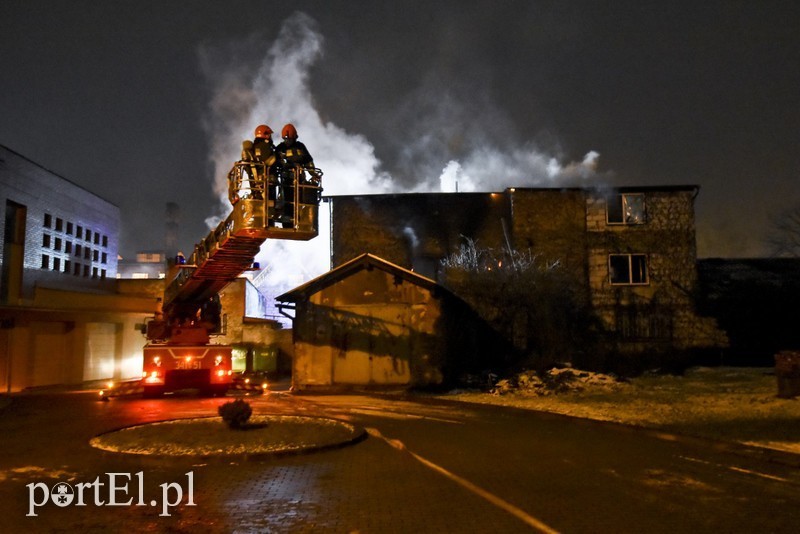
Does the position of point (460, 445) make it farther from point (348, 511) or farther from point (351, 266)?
point (351, 266)

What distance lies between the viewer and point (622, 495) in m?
7.36

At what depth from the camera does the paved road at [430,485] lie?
6.28 metres

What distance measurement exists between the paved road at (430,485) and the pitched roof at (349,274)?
9.91m

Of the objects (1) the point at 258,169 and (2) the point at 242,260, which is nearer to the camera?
(1) the point at 258,169

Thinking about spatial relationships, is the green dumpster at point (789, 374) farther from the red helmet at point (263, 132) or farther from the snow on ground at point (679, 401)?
the red helmet at point (263, 132)

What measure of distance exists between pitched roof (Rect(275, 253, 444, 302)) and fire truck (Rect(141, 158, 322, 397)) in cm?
305

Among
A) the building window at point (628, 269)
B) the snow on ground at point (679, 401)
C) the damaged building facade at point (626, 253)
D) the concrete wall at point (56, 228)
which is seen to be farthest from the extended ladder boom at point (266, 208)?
the concrete wall at point (56, 228)

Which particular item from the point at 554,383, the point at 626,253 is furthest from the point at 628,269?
the point at 554,383

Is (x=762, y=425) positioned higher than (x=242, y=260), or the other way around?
(x=242, y=260)

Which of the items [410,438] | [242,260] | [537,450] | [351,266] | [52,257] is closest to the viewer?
[537,450]

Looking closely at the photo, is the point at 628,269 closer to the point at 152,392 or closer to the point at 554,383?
the point at 554,383

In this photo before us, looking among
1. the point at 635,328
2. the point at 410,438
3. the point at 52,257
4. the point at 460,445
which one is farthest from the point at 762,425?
the point at 52,257

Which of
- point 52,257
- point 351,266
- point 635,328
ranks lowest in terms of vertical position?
point 635,328

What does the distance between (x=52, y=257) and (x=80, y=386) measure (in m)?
13.7
